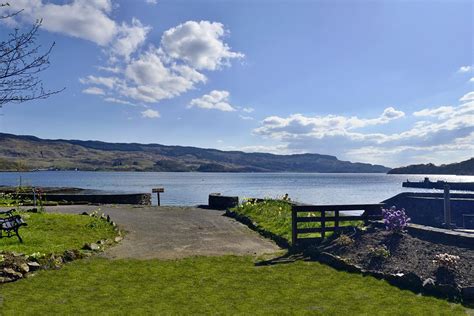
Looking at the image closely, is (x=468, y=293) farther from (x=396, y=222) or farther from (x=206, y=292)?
(x=206, y=292)

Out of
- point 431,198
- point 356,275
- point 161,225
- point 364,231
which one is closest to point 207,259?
point 356,275

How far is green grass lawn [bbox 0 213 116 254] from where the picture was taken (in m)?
15.0

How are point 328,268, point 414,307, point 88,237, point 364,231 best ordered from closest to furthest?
point 414,307 → point 328,268 → point 364,231 → point 88,237

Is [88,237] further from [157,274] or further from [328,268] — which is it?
[328,268]

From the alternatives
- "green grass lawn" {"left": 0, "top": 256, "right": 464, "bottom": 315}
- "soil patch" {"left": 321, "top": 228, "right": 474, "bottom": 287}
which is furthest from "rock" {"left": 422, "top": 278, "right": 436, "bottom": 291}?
"green grass lawn" {"left": 0, "top": 256, "right": 464, "bottom": 315}

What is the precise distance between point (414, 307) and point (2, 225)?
15.0 m

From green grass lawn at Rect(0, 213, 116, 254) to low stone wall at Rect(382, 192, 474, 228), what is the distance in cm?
2980

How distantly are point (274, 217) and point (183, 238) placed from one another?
21.8 ft

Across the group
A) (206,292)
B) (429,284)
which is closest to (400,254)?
(429,284)

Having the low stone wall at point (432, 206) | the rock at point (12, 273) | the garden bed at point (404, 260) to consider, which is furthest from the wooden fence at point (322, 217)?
the low stone wall at point (432, 206)

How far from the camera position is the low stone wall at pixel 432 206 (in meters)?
38.1

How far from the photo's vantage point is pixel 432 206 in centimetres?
4181

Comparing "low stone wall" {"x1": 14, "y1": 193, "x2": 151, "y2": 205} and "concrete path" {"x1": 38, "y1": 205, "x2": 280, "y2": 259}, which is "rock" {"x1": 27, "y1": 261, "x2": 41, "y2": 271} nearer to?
"concrete path" {"x1": 38, "y1": 205, "x2": 280, "y2": 259}

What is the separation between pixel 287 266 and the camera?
13.8 metres
